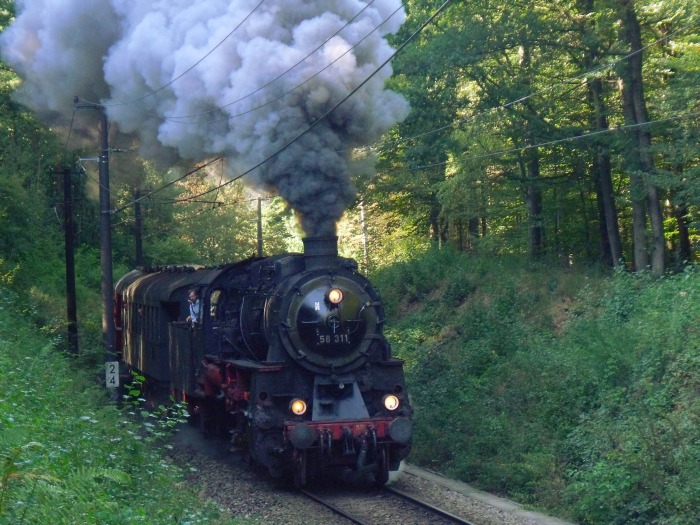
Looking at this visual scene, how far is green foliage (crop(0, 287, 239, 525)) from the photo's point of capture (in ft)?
16.2

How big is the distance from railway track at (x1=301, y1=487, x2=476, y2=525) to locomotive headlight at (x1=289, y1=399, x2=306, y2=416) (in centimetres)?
110

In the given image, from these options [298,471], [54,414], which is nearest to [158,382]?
[298,471]

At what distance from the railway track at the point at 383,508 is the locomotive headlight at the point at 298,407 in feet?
3.61

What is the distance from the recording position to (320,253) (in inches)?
450

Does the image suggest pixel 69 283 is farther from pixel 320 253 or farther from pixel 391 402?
pixel 391 402

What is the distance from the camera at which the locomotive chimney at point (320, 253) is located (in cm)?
Result: 1140

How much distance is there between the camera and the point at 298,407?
10953 millimetres

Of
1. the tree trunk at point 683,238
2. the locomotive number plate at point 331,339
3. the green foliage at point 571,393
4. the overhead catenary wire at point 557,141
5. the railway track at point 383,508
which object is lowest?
the railway track at point 383,508

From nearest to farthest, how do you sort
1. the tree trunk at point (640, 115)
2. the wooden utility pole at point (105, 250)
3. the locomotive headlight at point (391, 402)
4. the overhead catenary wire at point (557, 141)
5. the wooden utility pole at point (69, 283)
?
the locomotive headlight at point (391, 402), the overhead catenary wire at point (557, 141), the tree trunk at point (640, 115), the wooden utility pole at point (105, 250), the wooden utility pole at point (69, 283)

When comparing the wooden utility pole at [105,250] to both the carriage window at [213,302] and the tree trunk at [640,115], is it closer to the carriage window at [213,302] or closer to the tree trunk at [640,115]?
the carriage window at [213,302]

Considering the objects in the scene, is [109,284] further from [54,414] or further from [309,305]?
[54,414]

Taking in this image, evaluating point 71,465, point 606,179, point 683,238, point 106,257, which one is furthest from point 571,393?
point 106,257

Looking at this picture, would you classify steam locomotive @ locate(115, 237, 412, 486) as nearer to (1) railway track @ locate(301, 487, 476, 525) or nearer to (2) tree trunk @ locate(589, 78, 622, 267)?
(1) railway track @ locate(301, 487, 476, 525)

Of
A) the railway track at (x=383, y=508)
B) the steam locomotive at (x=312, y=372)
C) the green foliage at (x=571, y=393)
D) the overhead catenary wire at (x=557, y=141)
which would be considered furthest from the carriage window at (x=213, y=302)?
the overhead catenary wire at (x=557, y=141)
